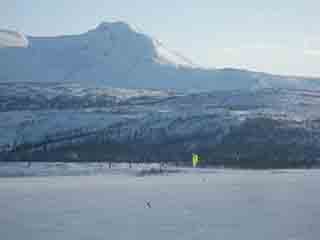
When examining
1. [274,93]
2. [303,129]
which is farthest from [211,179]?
[274,93]

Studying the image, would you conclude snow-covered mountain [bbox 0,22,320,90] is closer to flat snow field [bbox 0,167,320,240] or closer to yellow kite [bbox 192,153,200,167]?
yellow kite [bbox 192,153,200,167]

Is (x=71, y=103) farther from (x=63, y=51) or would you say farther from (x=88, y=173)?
(x=63, y=51)

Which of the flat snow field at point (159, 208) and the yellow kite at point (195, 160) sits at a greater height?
the yellow kite at point (195, 160)

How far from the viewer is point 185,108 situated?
85.9m

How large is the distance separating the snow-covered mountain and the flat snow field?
10788cm

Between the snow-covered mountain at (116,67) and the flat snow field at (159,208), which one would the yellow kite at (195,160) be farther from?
the snow-covered mountain at (116,67)

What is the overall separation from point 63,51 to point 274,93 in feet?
318

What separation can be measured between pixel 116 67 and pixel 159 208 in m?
151

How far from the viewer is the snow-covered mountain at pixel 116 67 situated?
15025 cm

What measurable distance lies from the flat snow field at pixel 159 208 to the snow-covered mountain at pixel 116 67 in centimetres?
10788

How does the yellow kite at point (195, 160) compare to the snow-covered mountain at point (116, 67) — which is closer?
the yellow kite at point (195, 160)

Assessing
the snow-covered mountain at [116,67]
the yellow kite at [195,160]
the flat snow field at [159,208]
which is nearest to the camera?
the flat snow field at [159,208]

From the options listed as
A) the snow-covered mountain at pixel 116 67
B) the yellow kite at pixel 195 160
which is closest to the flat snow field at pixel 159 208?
the yellow kite at pixel 195 160

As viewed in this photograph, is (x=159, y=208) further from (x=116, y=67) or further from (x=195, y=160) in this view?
(x=116, y=67)
